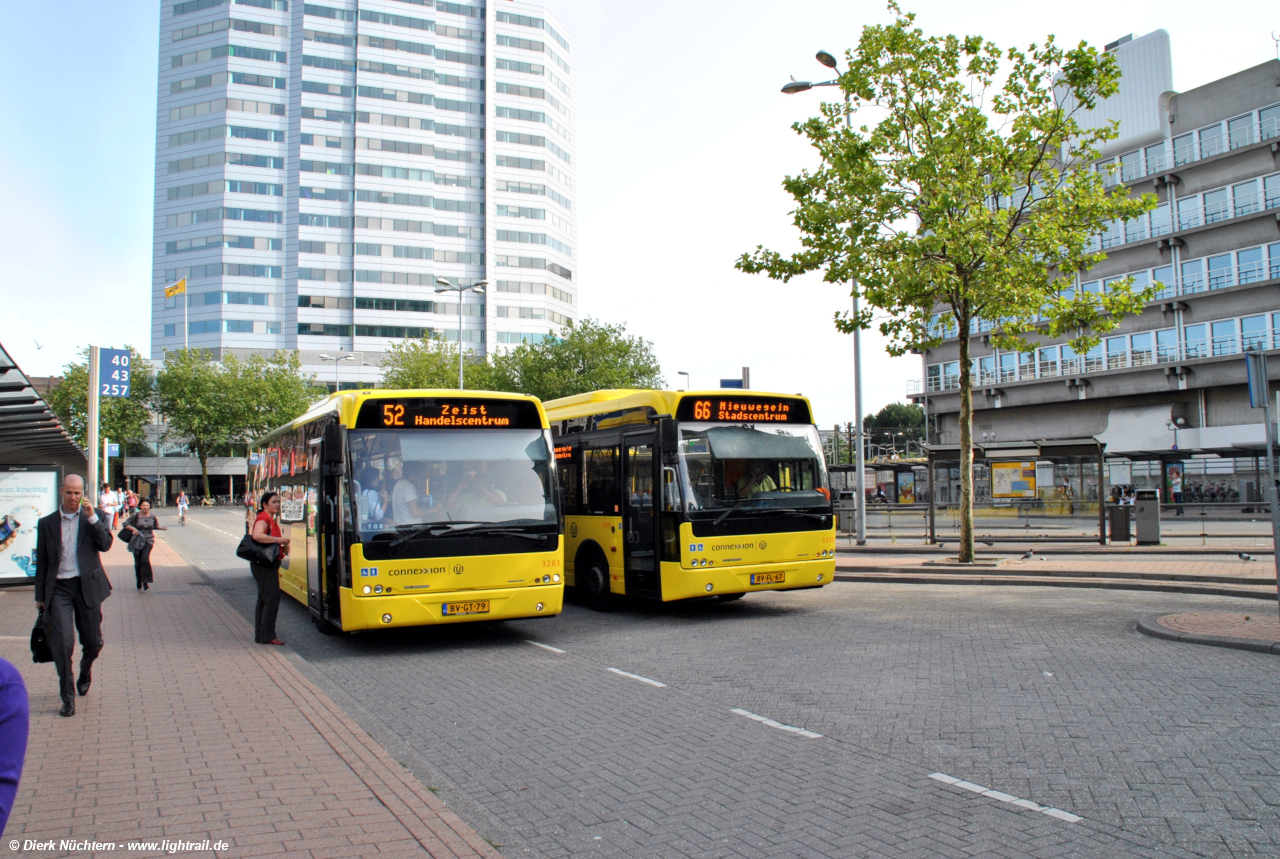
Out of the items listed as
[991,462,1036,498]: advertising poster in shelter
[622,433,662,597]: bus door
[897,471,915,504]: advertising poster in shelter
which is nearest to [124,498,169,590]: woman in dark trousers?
[622,433,662,597]: bus door

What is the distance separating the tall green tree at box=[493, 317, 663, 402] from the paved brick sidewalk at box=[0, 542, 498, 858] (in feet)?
139

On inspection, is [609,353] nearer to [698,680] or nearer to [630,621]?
[630,621]

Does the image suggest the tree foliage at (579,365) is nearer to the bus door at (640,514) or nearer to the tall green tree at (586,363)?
the tall green tree at (586,363)

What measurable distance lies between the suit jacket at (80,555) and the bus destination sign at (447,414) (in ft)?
9.98

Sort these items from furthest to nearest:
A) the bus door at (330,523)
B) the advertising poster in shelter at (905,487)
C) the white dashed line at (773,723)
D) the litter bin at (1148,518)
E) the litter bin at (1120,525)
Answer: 1. the advertising poster in shelter at (905,487)
2. the litter bin at (1120,525)
3. the litter bin at (1148,518)
4. the bus door at (330,523)
5. the white dashed line at (773,723)

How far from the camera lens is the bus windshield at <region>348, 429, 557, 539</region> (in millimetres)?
9734

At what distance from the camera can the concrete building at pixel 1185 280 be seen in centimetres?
4197

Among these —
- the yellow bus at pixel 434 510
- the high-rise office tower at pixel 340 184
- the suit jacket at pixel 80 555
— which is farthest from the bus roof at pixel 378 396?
the high-rise office tower at pixel 340 184

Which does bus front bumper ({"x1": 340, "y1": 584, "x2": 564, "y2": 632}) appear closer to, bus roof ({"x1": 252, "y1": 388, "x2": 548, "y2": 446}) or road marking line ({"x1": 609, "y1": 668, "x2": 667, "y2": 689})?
road marking line ({"x1": 609, "y1": 668, "x2": 667, "y2": 689})

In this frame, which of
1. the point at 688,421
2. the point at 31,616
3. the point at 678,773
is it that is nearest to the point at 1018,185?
the point at 688,421

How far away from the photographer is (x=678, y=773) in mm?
5473

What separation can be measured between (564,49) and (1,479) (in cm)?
10601

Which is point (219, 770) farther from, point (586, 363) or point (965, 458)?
point (586, 363)

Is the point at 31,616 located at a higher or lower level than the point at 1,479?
lower
